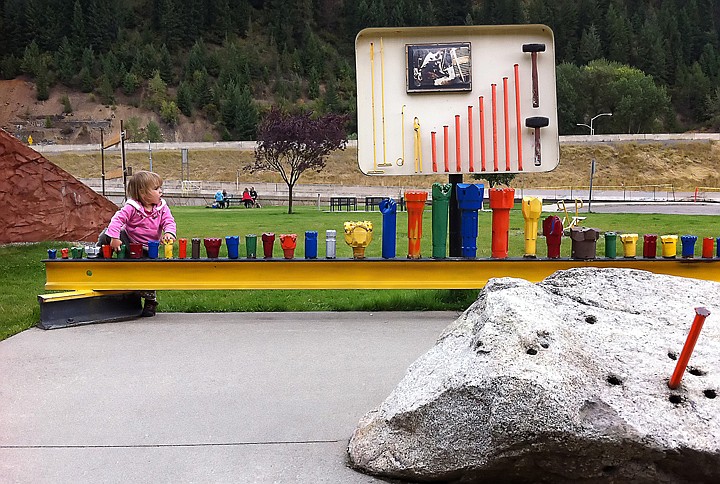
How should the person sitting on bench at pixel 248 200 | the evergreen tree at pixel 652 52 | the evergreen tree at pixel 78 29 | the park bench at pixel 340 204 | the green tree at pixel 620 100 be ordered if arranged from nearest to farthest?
1. the park bench at pixel 340 204
2. the person sitting on bench at pixel 248 200
3. the green tree at pixel 620 100
4. the evergreen tree at pixel 652 52
5. the evergreen tree at pixel 78 29

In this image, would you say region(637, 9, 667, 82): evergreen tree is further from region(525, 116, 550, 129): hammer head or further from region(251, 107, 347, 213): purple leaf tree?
region(525, 116, 550, 129): hammer head

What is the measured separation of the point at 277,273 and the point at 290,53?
16815cm

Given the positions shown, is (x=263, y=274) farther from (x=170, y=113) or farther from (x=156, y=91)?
(x=156, y=91)

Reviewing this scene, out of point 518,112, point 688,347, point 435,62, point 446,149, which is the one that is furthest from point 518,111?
point 688,347

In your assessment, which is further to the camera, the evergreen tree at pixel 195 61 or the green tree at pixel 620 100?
the evergreen tree at pixel 195 61

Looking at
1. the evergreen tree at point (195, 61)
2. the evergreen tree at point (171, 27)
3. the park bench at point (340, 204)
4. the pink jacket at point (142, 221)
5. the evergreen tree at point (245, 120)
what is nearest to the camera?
the pink jacket at point (142, 221)

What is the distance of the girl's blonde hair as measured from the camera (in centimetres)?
748

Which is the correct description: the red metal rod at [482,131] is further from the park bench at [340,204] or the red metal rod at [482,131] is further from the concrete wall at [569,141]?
the concrete wall at [569,141]

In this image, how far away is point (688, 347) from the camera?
2.83 meters

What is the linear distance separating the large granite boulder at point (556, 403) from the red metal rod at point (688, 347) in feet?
0.18

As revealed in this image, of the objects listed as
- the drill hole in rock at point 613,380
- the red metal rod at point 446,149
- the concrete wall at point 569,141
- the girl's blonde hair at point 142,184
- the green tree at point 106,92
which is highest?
the green tree at point 106,92

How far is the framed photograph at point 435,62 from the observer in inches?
308

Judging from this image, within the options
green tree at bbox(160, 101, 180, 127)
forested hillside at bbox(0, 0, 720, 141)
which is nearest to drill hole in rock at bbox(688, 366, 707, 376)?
forested hillside at bbox(0, 0, 720, 141)

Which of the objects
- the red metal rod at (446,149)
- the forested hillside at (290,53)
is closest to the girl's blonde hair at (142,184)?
the red metal rod at (446,149)
